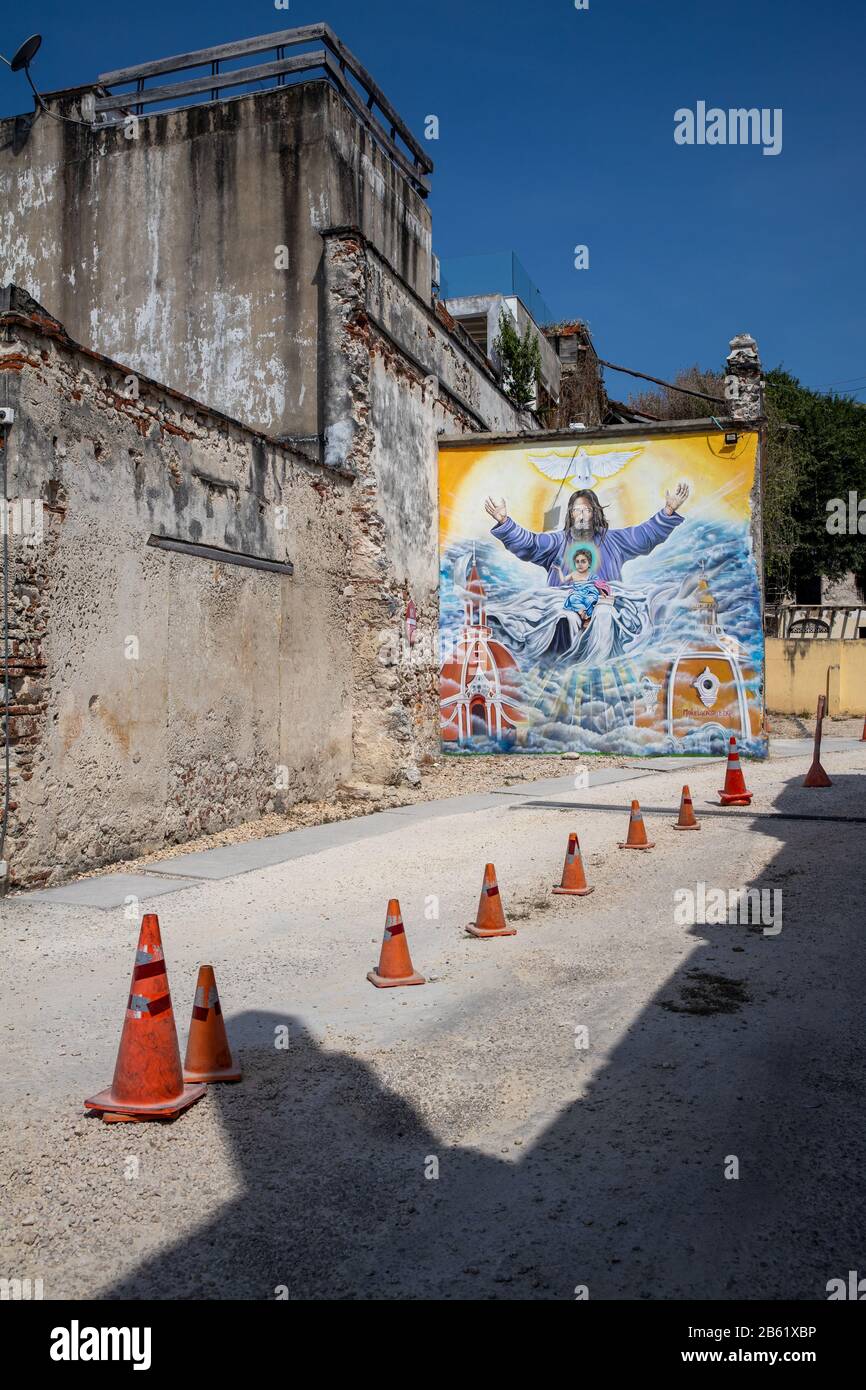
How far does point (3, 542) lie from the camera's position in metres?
8.23

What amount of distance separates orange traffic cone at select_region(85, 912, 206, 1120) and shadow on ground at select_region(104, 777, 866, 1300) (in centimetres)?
25

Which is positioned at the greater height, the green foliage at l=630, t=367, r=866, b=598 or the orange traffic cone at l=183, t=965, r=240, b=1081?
the green foliage at l=630, t=367, r=866, b=598

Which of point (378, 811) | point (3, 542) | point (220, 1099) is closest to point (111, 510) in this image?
point (3, 542)

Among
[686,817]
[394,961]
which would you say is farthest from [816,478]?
[394,961]

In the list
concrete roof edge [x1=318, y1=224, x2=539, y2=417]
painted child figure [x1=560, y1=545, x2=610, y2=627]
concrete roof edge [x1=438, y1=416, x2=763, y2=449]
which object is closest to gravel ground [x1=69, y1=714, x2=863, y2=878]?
painted child figure [x1=560, y1=545, x2=610, y2=627]

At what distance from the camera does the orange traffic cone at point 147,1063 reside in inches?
162

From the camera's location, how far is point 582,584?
18594 millimetres

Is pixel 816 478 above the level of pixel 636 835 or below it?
above

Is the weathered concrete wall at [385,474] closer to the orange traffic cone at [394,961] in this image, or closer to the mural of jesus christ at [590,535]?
the mural of jesus christ at [590,535]

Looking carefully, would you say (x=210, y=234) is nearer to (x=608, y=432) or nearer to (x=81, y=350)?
(x=81, y=350)

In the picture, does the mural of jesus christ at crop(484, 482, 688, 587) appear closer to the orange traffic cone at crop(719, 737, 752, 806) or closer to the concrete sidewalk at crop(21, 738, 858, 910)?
the concrete sidewalk at crop(21, 738, 858, 910)

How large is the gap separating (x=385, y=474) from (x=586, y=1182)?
13.2m

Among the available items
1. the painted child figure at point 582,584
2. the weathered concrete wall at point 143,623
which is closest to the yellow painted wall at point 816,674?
the painted child figure at point 582,584

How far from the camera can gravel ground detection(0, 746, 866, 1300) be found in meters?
3.07
